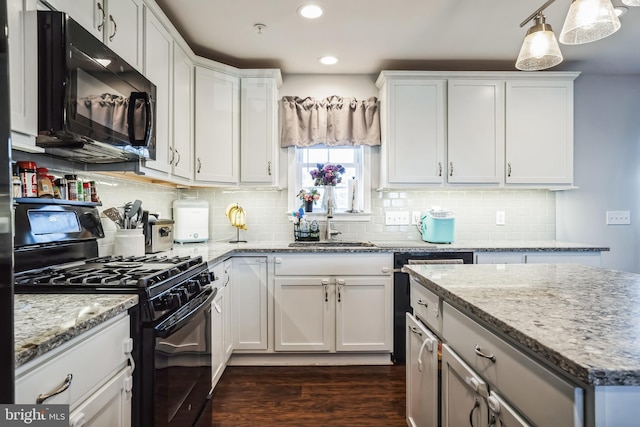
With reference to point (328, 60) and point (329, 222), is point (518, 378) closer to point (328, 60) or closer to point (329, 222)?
point (329, 222)

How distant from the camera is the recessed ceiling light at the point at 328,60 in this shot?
298 centimetres

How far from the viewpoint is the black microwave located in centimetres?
120

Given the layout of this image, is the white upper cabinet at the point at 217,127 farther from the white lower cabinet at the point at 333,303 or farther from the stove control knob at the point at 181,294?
the stove control knob at the point at 181,294

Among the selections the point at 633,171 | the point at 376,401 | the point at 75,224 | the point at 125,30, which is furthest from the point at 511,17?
the point at 75,224

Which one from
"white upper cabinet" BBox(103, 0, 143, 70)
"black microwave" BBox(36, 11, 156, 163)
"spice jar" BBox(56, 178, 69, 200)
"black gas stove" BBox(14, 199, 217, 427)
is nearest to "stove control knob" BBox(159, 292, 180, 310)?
"black gas stove" BBox(14, 199, 217, 427)

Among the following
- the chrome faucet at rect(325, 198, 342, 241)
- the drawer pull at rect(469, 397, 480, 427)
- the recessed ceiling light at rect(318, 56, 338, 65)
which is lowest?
the drawer pull at rect(469, 397, 480, 427)

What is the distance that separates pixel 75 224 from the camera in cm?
171

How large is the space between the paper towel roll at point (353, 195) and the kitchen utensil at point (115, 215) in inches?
76.1

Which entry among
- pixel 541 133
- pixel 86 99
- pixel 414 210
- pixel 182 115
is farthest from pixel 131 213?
pixel 541 133

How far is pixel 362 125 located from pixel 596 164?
2193 mm

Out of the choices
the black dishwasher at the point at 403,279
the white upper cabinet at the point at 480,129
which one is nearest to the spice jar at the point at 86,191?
the black dishwasher at the point at 403,279

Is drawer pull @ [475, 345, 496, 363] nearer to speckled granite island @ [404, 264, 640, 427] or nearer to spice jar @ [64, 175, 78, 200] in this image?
speckled granite island @ [404, 264, 640, 427]

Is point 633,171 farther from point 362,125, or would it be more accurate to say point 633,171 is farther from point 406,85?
point 362,125

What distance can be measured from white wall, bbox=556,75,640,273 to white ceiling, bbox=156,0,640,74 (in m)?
0.38
